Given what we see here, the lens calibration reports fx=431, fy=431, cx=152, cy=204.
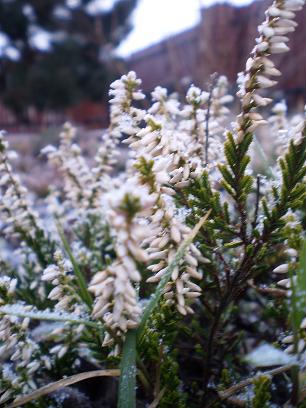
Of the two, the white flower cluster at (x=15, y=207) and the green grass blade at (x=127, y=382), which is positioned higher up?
the white flower cluster at (x=15, y=207)

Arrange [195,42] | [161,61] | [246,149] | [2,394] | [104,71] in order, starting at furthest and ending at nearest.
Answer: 1. [104,71]
2. [161,61]
3. [195,42]
4. [2,394]
5. [246,149]

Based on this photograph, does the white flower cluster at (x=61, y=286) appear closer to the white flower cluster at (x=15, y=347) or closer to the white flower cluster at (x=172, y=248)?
the white flower cluster at (x=15, y=347)

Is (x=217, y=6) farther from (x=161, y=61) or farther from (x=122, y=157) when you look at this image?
(x=161, y=61)

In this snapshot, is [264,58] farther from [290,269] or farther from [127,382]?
[127,382]

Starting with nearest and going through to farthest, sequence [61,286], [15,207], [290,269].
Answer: [290,269], [61,286], [15,207]

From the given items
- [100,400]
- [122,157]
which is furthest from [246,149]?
[122,157]

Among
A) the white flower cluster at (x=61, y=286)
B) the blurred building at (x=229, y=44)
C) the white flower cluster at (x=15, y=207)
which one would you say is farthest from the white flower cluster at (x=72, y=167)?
the blurred building at (x=229, y=44)

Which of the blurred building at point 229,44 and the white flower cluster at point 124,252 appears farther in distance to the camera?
the blurred building at point 229,44

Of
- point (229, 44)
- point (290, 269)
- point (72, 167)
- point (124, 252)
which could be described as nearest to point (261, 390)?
point (290, 269)
